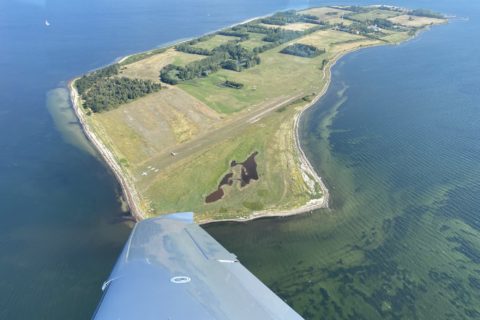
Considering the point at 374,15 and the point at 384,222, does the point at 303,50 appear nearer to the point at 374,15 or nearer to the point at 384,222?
the point at 374,15

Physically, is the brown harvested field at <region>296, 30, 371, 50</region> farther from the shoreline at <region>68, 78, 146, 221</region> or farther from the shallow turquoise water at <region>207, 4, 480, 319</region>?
the shoreline at <region>68, 78, 146, 221</region>

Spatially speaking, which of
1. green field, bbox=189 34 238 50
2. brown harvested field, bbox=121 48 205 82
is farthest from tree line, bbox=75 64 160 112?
green field, bbox=189 34 238 50

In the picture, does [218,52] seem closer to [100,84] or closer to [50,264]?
[100,84]

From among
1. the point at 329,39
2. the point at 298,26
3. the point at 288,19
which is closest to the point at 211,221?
the point at 329,39

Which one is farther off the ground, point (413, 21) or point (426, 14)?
point (426, 14)

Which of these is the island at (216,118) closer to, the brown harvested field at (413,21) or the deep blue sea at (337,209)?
the deep blue sea at (337,209)

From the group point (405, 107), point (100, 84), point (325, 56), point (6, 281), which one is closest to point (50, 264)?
point (6, 281)

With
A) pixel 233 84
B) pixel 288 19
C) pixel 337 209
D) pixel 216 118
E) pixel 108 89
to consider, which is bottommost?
pixel 337 209
